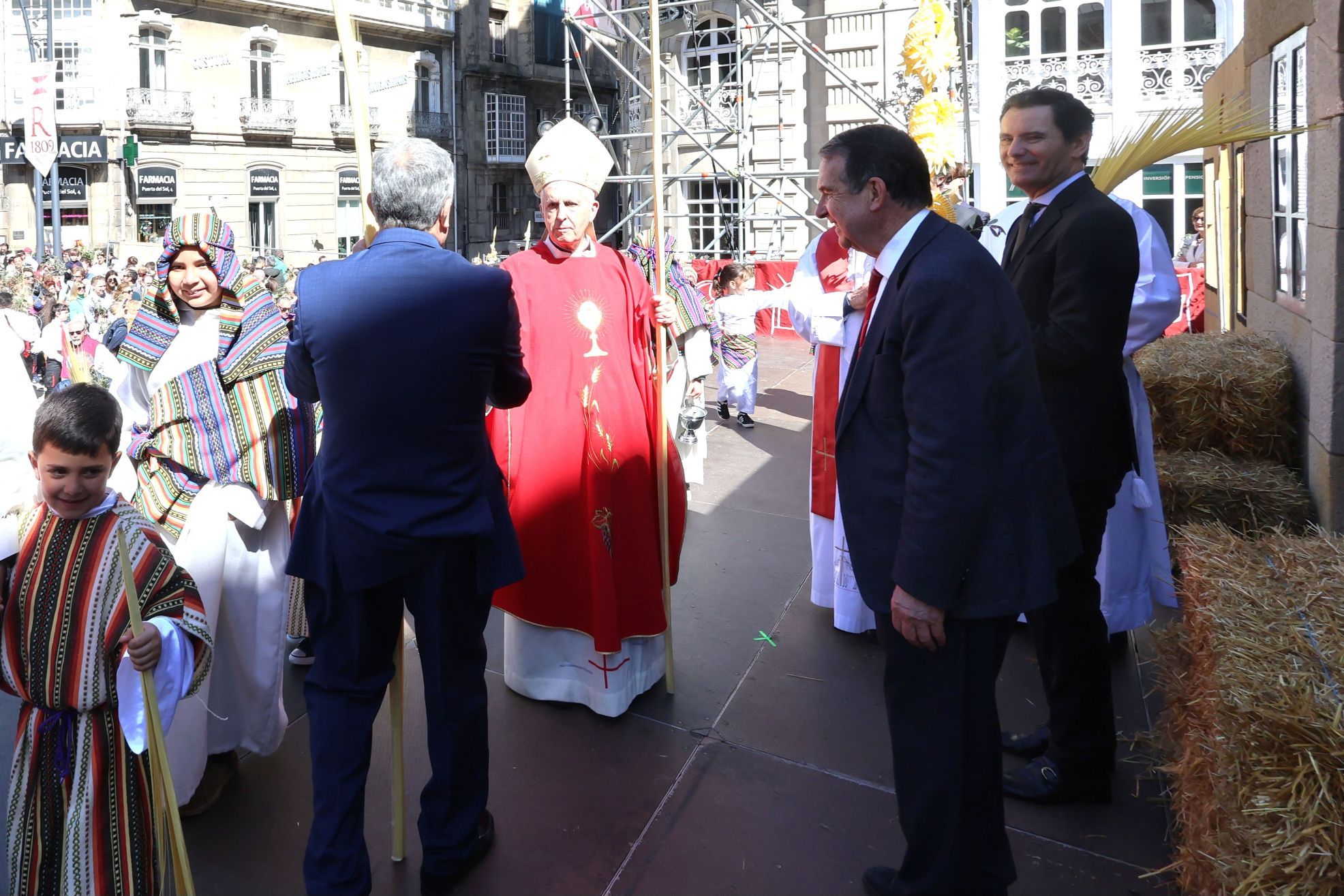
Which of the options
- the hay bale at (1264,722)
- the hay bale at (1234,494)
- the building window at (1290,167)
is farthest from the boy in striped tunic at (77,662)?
the building window at (1290,167)

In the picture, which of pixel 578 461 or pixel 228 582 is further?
pixel 578 461

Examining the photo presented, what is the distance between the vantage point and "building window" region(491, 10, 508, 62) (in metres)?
36.7

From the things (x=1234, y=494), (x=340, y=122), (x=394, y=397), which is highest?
(x=340, y=122)

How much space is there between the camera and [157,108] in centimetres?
2817

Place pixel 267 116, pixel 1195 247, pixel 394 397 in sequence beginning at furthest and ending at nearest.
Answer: pixel 267 116, pixel 1195 247, pixel 394 397

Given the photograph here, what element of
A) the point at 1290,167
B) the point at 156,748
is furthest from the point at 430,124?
the point at 156,748

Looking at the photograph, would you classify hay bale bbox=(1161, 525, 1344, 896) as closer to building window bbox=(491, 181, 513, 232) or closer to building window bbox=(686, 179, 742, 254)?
building window bbox=(686, 179, 742, 254)

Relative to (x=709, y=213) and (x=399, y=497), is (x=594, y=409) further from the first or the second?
(x=709, y=213)

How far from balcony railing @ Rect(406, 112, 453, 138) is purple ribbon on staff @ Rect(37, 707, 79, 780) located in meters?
34.2

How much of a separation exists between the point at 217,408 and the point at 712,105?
1690 cm

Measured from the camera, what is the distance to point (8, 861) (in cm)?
216

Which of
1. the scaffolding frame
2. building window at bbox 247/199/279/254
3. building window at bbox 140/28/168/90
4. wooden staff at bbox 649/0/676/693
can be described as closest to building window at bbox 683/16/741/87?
the scaffolding frame

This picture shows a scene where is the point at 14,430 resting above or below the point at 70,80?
below

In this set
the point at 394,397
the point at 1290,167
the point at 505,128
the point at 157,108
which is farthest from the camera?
the point at 505,128
